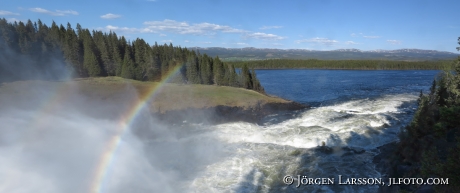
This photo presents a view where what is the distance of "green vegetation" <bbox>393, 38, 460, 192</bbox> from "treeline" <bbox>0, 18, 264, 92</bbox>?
42.3 metres

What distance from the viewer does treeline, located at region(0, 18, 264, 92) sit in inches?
2163

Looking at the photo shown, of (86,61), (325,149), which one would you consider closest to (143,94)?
(86,61)

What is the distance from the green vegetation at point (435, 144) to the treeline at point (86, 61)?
4229 cm

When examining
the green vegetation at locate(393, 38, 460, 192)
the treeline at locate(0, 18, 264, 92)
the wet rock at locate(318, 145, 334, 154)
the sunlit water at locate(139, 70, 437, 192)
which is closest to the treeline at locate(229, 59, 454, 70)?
the treeline at locate(0, 18, 264, 92)

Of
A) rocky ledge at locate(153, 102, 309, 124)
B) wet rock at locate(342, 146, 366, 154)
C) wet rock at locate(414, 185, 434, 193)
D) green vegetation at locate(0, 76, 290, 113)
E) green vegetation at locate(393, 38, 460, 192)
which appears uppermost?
green vegetation at locate(393, 38, 460, 192)

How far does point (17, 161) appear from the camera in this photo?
40.2ft

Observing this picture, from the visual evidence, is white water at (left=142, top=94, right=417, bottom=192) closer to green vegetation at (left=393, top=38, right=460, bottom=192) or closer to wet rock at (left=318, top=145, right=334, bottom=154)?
wet rock at (left=318, top=145, right=334, bottom=154)

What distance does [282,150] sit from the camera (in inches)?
804

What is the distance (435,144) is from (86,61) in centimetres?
6194

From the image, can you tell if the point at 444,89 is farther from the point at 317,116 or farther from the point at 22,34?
the point at 22,34

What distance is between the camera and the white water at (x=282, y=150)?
15738 mm

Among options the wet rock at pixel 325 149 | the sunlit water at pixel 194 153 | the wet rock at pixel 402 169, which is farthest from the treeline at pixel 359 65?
the wet rock at pixel 402 169

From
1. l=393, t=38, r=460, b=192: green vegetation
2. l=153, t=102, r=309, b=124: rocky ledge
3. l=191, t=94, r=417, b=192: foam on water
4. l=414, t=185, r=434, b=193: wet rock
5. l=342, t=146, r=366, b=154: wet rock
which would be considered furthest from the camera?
l=153, t=102, r=309, b=124: rocky ledge

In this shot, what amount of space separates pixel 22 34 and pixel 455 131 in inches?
2878
